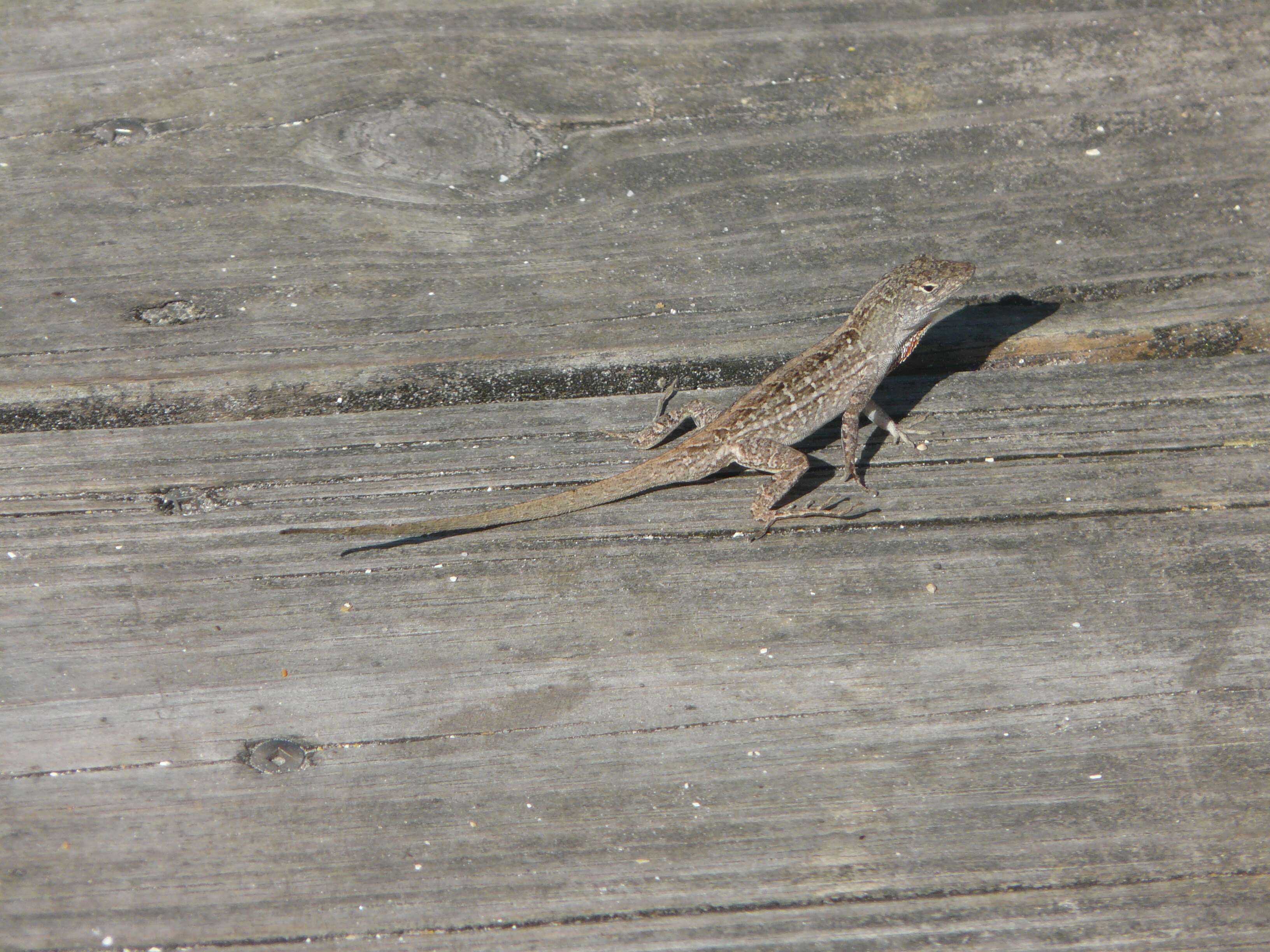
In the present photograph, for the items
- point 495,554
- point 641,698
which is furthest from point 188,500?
point 641,698

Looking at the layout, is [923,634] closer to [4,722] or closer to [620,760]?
[620,760]

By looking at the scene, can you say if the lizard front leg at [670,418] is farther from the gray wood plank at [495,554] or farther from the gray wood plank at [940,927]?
the gray wood plank at [940,927]

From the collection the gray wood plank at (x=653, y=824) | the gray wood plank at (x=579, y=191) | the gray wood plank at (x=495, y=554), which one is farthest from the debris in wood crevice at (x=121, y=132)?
the gray wood plank at (x=653, y=824)

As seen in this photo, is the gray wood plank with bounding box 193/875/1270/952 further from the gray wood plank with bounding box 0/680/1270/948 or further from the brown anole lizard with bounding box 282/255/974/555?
the brown anole lizard with bounding box 282/255/974/555

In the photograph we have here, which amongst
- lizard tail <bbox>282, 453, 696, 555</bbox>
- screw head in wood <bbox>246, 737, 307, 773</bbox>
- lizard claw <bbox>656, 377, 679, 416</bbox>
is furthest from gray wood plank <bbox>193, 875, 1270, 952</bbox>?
lizard claw <bbox>656, 377, 679, 416</bbox>

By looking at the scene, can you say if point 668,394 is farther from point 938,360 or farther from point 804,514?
point 938,360

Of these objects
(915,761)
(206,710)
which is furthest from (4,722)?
(915,761)

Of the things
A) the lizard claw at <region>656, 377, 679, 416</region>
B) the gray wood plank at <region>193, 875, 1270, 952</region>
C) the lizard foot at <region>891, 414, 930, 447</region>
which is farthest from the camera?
the lizard claw at <region>656, 377, 679, 416</region>
